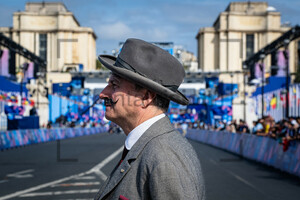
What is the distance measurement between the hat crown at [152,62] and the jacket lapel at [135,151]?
21 cm

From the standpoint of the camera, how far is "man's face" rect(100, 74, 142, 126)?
2623 millimetres

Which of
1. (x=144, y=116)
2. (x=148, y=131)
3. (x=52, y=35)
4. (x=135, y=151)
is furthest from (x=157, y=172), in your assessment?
(x=52, y=35)

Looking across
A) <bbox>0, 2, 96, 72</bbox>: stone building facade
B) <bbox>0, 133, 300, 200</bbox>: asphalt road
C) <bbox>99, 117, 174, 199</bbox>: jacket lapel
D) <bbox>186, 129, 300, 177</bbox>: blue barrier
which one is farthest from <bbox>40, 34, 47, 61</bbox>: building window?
<bbox>99, 117, 174, 199</bbox>: jacket lapel

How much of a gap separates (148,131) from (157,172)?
0.33 meters

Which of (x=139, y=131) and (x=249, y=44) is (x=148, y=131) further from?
(x=249, y=44)

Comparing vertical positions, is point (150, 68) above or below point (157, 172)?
above

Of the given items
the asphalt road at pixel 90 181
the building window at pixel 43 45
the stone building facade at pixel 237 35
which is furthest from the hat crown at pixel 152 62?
the building window at pixel 43 45

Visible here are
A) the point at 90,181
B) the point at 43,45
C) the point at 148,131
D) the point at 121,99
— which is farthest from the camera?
the point at 43,45

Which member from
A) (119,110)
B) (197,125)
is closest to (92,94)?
(197,125)

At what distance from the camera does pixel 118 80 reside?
2.66m

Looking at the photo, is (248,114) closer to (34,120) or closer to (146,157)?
(34,120)

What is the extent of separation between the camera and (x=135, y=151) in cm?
243

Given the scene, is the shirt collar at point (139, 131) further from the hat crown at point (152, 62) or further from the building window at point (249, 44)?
the building window at point (249, 44)

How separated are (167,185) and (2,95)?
31.0 m
